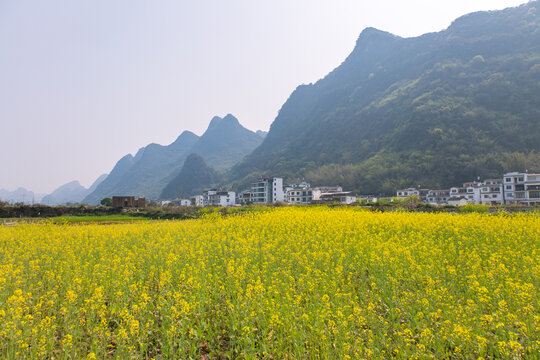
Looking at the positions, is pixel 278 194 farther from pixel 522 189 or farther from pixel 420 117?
pixel 522 189

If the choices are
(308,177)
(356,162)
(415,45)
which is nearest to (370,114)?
(356,162)

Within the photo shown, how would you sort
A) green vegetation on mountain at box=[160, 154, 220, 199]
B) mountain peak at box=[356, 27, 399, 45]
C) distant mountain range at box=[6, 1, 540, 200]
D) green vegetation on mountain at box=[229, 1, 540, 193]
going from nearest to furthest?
green vegetation on mountain at box=[229, 1, 540, 193] → distant mountain range at box=[6, 1, 540, 200] → green vegetation on mountain at box=[160, 154, 220, 199] → mountain peak at box=[356, 27, 399, 45]

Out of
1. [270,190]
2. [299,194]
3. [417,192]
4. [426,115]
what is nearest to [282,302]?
[417,192]

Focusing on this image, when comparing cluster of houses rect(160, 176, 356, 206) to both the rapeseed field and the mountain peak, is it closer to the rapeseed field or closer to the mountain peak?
the rapeseed field

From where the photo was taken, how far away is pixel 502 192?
5222cm

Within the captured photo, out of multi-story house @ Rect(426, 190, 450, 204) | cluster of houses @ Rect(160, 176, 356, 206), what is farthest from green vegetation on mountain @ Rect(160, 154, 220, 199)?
multi-story house @ Rect(426, 190, 450, 204)

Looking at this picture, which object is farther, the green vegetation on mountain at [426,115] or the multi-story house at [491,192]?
the green vegetation on mountain at [426,115]

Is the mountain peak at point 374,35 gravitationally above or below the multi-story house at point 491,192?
above

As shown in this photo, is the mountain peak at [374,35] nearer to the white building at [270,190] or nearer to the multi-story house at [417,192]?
the white building at [270,190]

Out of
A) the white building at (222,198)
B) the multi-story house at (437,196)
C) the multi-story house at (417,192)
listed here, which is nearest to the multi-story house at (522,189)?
the multi-story house at (437,196)

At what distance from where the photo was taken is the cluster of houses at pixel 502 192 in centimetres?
4903

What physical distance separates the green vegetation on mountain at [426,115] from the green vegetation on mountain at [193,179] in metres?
23.5

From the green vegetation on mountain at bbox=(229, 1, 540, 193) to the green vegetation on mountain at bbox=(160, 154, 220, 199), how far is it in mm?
23495

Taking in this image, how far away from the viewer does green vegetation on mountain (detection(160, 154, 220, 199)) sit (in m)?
168
